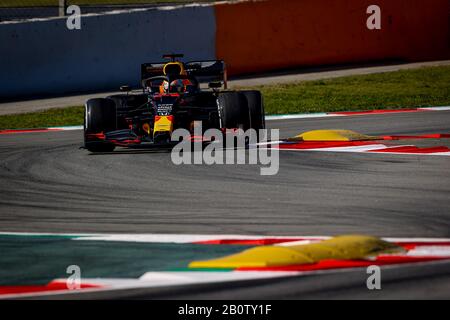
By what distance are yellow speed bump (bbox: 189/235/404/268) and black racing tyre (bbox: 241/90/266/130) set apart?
214 inches

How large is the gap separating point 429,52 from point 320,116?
24.0ft

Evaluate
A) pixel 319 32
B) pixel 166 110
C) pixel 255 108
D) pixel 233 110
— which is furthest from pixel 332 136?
pixel 319 32

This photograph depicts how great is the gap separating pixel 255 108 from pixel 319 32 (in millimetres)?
9271

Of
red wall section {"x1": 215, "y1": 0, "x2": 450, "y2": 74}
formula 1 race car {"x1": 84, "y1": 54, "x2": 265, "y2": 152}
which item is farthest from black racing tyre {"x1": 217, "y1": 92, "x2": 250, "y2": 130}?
red wall section {"x1": 215, "y1": 0, "x2": 450, "y2": 74}

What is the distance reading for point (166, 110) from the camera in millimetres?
12148

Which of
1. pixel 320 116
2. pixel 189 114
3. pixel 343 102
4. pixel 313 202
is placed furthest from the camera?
pixel 343 102

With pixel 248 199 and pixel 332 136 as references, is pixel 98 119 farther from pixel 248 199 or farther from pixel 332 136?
pixel 248 199

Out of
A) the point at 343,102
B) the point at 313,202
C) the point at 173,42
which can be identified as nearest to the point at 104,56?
the point at 173,42

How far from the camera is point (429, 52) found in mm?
22109

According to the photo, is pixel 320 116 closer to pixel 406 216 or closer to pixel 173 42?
pixel 173 42

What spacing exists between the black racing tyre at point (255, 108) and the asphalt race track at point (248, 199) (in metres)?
0.78

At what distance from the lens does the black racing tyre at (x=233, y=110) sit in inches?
468

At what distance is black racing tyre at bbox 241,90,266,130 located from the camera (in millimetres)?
A: 12023

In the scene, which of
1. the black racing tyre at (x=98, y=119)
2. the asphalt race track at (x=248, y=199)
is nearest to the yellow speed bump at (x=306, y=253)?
the asphalt race track at (x=248, y=199)
